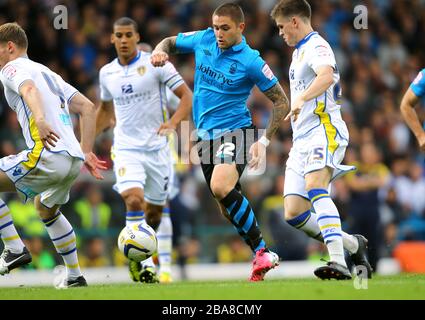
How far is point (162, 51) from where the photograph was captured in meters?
9.33

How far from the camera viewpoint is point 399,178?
1695 centimetres

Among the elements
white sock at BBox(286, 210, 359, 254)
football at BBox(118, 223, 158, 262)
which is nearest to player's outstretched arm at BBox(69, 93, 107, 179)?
football at BBox(118, 223, 158, 262)

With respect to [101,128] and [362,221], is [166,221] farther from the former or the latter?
[362,221]

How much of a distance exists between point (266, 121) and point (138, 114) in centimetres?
715

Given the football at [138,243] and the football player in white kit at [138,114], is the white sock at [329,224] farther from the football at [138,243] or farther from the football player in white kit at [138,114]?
the football player in white kit at [138,114]

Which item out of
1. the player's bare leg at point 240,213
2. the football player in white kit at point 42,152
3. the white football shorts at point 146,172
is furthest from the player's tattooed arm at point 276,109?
the white football shorts at point 146,172

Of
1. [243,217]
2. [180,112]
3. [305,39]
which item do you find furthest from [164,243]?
[305,39]

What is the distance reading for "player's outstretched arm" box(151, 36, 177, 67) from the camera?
9070mm

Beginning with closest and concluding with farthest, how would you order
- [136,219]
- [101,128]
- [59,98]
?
[59,98] → [136,219] → [101,128]

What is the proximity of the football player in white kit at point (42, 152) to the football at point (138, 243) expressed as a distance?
0.63 m

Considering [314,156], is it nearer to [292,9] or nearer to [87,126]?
[292,9]

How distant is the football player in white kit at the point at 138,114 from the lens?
10.5 meters
